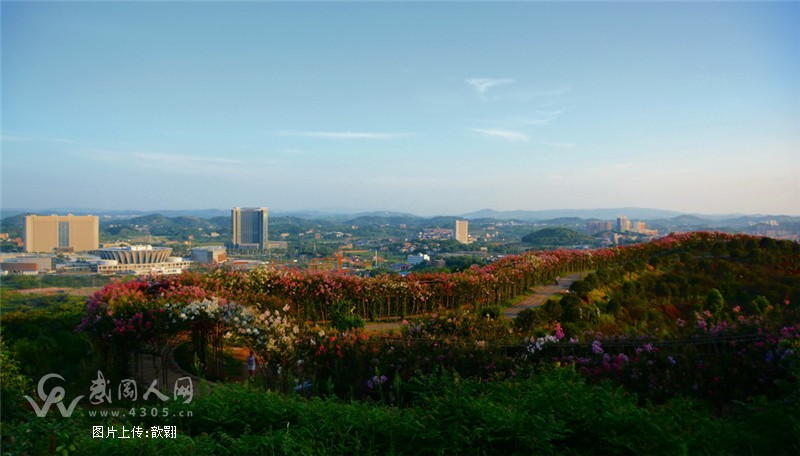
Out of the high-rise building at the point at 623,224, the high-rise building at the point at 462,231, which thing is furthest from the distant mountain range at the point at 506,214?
the high-rise building at the point at 462,231

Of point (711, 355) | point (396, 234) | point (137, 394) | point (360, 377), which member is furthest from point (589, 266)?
point (396, 234)

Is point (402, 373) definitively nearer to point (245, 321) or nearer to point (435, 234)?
point (245, 321)

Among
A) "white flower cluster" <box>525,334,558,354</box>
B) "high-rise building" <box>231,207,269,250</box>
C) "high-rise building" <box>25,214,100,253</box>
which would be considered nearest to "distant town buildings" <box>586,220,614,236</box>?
"high-rise building" <box>231,207,269,250</box>

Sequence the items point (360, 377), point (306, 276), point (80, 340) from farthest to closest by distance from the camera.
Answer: point (306, 276), point (80, 340), point (360, 377)

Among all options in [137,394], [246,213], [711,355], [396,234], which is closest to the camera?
[711,355]

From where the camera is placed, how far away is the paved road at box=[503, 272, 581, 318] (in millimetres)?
10367

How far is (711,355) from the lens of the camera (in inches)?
186

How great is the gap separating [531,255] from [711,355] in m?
9.27

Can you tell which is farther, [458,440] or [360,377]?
[360,377]

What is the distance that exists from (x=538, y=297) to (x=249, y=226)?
607 inches

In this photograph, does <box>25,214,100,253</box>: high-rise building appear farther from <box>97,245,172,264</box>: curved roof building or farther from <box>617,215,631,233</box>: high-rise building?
<box>617,215,631,233</box>: high-rise building

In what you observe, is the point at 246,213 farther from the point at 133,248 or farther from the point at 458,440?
the point at 458,440

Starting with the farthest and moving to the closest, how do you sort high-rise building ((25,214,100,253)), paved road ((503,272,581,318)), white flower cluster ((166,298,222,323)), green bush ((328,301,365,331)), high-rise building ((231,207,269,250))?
high-rise building ((231,207,269,250)), high-rise building ((25,214,100,253)), paved road ((503,272,581,318)), green bush ((328,301,365,331)), white flower cluster ((166,298,222,323))

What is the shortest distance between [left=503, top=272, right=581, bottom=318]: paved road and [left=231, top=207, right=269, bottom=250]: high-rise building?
44.5ft
